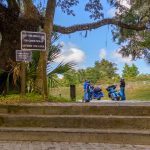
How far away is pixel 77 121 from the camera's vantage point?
31.5ft

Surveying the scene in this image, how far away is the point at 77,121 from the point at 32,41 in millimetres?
2944

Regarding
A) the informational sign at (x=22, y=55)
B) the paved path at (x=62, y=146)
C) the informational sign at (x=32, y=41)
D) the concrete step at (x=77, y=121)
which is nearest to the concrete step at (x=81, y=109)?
the concrete step at (x=77, y=121)

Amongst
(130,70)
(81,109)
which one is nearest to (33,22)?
(81,109)

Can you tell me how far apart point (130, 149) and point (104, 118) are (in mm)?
1385

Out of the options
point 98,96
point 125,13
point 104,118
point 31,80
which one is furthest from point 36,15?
point 98,96

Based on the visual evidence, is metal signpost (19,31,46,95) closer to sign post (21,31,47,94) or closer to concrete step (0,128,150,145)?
sign post (21,31,47,94)

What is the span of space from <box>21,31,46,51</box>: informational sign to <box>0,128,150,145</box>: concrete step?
9.32 feet

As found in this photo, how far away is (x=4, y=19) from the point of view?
555 inches

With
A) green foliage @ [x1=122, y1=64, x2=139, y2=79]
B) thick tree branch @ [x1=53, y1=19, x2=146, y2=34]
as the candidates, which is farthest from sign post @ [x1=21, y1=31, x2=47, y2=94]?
green foliage @ [x1=122, y1=64, x2=139, y2=79]

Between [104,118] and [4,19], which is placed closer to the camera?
[104,118]

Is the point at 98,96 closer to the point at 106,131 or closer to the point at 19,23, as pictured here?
the point at 19,23

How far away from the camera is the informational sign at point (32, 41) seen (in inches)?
455

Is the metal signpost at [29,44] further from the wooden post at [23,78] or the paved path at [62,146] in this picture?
the paved path at [62,146]

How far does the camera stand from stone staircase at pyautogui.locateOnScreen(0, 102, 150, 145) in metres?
8.93
